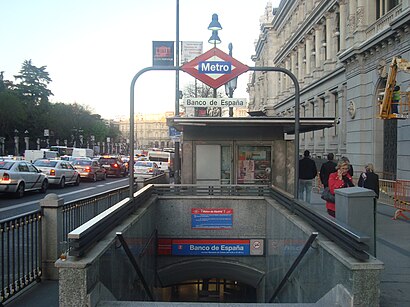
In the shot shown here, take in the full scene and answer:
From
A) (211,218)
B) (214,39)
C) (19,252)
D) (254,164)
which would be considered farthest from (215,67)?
(254,164)

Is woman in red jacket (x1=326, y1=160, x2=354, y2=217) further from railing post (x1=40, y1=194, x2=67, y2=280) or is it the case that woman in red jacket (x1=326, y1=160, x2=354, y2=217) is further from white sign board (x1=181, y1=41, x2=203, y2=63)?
white sign board (x1=181, y1=41, x2=203, y2=63)

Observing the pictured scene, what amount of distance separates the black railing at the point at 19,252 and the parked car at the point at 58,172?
19.0 m

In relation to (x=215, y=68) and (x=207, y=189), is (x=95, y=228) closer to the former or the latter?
(x=215, y=68)

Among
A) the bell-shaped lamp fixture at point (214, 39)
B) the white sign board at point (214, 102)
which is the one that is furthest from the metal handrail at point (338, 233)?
the bell-shaped lamp fixture at point (214, 39)

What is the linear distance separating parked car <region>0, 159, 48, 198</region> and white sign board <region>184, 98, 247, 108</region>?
13.3 metres

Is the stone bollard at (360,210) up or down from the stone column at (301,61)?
down

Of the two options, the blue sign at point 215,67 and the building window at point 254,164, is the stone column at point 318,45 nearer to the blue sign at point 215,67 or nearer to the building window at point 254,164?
the building window at point 254,164

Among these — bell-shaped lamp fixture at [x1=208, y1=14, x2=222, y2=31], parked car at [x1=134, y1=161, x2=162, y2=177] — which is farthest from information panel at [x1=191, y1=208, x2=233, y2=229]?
parked car at [x1=134, y1=161, x2=162, y2=177]

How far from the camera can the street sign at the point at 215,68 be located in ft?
26.9

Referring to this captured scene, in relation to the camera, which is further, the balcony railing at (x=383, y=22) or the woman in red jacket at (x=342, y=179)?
the balcony railing at (x=383, y=22)

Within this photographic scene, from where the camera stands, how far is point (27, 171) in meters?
20.8

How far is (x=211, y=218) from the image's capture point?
1245 cm

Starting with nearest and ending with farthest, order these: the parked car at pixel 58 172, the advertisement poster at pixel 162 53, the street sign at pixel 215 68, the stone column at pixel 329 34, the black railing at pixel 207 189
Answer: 1. the street sign at pixel 215 68
2. the black railing at pixel 207 189
3. the advertisement poster at pixel 162 53
4. the parked car at pixel 58 172
5. the stone column at pixel 329 34

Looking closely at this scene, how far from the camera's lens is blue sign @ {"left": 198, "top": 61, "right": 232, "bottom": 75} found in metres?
8.20
